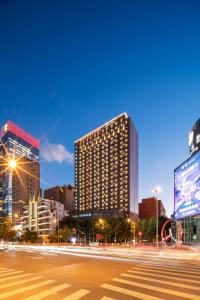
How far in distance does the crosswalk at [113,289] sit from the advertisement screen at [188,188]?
1623 inches

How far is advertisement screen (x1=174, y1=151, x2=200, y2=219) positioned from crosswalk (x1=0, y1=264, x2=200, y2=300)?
135ft

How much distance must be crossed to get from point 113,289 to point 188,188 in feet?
166

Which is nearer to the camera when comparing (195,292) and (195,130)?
(195,292)

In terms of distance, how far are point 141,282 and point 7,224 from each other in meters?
74.6

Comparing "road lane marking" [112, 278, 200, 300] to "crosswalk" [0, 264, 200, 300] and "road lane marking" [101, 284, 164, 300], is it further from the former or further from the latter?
"road lane marking" [101, 284, 164, 300]

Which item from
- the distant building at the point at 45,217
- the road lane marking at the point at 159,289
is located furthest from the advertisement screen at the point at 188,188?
the distant building at the point at 45,217

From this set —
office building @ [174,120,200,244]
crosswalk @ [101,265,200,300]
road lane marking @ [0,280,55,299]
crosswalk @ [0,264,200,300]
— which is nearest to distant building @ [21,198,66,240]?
office building @ [174,120,200,244]

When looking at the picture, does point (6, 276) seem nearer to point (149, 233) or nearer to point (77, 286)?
point (77, 286)

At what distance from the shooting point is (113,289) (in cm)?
1362

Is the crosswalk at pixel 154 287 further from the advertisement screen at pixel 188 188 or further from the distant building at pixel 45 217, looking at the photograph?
the distant building at pixel 45 217

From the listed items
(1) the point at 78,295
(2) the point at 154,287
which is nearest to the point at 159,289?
(2) the point at 154,287

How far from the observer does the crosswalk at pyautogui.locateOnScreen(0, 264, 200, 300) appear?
12172mm

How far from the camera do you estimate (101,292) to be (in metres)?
12.9

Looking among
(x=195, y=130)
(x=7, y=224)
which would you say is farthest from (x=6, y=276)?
(x=195, y=130)
